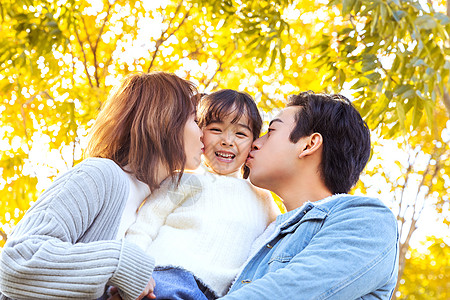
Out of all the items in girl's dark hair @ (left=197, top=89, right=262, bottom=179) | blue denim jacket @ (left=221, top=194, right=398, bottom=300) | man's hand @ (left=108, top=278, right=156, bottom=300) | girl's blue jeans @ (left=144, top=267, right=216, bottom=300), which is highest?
girl's dark hair @ (left=197, top=89, right=262, bottom=179)

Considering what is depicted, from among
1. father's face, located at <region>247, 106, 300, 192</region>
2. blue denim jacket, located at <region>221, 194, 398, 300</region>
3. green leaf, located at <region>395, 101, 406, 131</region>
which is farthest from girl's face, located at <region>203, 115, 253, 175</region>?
green leaf, located at <region>395, 101, 406, 131</region>

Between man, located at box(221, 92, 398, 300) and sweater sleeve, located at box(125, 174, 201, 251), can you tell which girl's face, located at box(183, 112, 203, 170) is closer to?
sweater sleeve, located at box(125, 174, 201, 251)

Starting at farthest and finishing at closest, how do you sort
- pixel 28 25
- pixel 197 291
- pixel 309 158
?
pixel 28 25
pixel 309 158
pixel 197 291

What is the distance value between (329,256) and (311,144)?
78cm

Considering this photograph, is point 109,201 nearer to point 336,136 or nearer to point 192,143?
point 192,143

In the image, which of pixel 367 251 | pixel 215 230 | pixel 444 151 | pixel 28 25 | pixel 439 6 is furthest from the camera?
pixel 444 151

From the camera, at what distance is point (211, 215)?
236cm

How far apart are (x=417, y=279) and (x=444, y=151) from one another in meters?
4.09

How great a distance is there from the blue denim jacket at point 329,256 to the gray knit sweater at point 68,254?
1.09 feet

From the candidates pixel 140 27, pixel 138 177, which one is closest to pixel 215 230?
pixel 138 177

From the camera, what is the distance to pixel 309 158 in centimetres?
250

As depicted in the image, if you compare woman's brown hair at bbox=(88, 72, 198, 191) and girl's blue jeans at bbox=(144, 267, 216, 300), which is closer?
girl's blue jeans at bbox=(144, 267, 216, 300)

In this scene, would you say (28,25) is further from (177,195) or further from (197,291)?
(197,291)

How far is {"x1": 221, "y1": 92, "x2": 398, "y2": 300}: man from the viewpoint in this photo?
1.78 m
